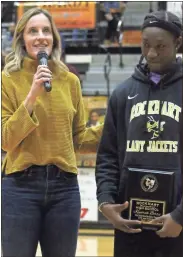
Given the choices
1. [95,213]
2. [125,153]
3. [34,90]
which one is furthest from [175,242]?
[95,213]

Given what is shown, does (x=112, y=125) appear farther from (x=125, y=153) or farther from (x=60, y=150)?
(x=60, y=150)

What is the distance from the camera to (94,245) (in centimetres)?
336

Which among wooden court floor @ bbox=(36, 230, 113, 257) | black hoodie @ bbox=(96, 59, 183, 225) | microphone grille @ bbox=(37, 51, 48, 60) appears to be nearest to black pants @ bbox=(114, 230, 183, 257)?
black hoodie @ bbox=(96, 59, 183, 225)

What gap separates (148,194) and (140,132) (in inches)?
6.4

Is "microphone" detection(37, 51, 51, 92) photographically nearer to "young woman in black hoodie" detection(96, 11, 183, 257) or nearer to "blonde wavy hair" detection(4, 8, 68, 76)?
"blonde wavy hair" detection(4, 8, 68, 76)

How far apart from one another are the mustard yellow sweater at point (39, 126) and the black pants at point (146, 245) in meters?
0.36

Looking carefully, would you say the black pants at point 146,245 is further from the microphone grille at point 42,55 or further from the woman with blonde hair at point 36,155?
the microphone grille at point 42,55

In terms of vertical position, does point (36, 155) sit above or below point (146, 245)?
above

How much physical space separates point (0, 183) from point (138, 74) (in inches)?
24.0

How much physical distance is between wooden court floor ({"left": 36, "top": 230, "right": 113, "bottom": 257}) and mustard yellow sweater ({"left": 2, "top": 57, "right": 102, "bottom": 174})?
1544 millimetres

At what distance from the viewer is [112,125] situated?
1421 millimetres

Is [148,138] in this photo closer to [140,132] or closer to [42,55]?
[140,132]

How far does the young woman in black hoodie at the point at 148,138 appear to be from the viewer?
1.31 m

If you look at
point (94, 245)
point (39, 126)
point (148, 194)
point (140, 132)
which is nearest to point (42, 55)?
point (39, 126)
